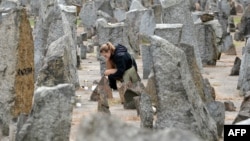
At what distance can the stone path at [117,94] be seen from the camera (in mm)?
12630

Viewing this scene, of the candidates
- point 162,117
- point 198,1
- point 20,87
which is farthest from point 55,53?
point 198,1

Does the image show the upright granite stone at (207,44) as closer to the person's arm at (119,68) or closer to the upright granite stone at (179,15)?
the upright granite stone at (179,15)

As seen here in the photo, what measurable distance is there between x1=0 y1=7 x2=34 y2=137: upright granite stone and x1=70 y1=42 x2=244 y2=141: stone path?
775mm

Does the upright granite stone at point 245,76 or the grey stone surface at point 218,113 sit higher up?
the grey stone surface at point 218,113

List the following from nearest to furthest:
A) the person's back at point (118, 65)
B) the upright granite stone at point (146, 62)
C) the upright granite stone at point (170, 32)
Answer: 1. the person's back at point (118, 65)
2. the upright granite stone at point (170, 32)
3. the upright granite stone at point (146, 62)

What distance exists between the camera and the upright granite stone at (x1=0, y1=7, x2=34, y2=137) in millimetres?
A: 11438

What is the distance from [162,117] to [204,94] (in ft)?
7.41

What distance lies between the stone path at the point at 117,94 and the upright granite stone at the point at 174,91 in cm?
88

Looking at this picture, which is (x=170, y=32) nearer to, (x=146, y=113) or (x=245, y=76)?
(x=245, y=76)

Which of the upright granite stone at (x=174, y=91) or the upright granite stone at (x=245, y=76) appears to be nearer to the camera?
the upright granite stone at (x=174, y=91)

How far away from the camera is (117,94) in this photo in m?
15.3

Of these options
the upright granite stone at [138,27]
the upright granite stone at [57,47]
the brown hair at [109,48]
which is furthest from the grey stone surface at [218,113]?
the upright granite stone at [138,27]

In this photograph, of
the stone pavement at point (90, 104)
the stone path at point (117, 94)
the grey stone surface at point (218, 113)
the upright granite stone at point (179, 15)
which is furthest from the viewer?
the upright granite stone at point (179, 15)

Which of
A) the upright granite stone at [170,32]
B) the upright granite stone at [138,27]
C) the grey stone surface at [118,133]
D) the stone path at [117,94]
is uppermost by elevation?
the grey stone surface at [118,133]
